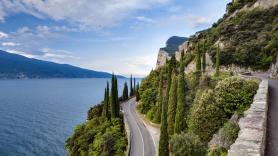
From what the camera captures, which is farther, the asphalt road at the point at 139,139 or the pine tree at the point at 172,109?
the asphalt road at the point at 139,139

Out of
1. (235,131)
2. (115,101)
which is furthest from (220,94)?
(115,101)

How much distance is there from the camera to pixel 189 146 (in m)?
18.5

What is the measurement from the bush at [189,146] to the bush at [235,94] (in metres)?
3.59

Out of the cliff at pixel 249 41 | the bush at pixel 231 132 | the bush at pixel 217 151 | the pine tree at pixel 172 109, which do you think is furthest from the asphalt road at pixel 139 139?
the bush at pixel 231 132

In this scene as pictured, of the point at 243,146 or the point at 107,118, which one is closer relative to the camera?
the point at 243,146

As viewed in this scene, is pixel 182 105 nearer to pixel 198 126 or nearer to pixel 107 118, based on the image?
pixel 198 126

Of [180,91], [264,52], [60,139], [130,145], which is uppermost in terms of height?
[264,52]

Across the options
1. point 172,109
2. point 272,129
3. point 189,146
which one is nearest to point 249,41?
point 172,109

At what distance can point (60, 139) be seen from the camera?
59.5 metres

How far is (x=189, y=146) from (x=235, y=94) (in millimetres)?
5664

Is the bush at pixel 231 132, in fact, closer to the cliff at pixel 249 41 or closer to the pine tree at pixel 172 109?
the pine tree at pixel 172 109

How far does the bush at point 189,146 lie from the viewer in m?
18.2

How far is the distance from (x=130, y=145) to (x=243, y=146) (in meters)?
28.1

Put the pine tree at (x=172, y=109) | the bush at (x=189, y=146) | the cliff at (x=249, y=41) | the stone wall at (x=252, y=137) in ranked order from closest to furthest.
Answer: the stone wall at (x=252, y=137) < the bush at (x=189, y=146) < the pine tree at (x=172, y=109) < the cliff at (x=249, y=41)
